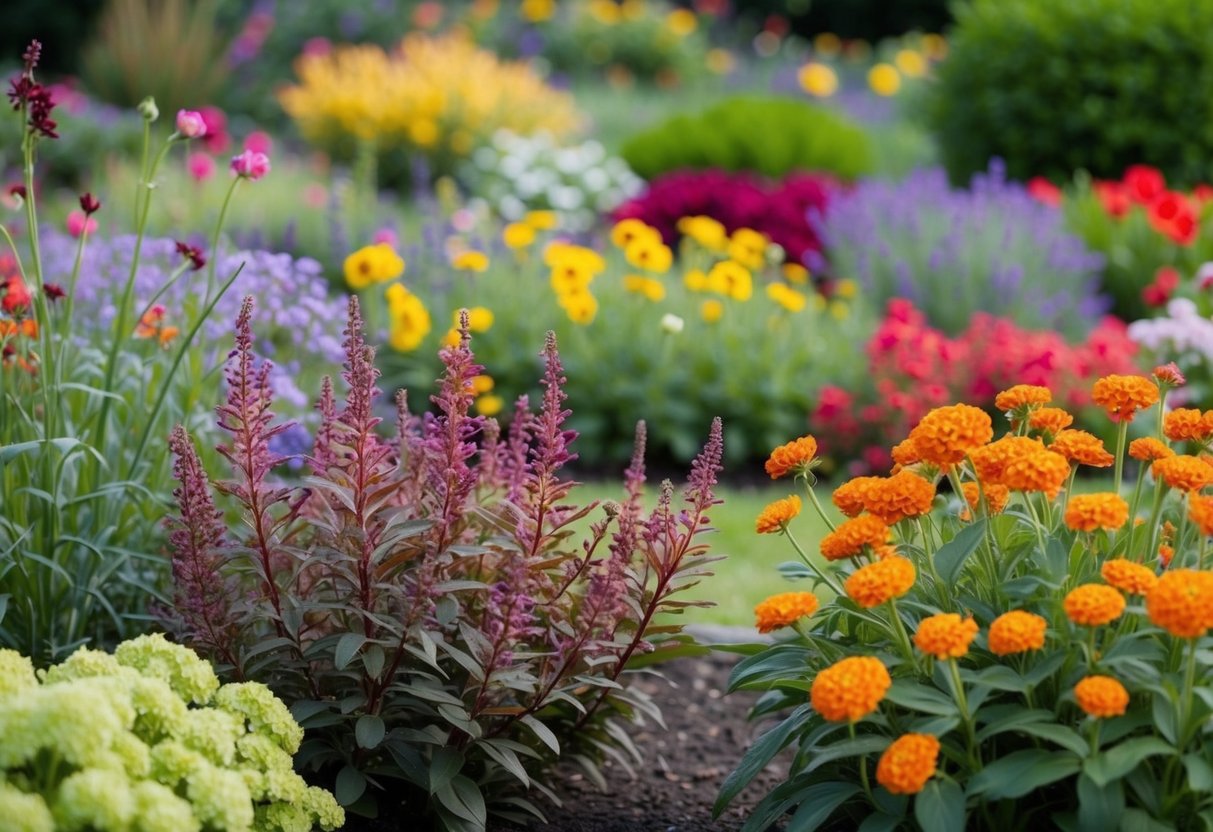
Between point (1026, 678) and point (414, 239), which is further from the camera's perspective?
point (414, 239)

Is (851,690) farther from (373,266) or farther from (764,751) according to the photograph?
(373,266)

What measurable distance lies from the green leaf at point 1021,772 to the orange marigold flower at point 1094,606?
0.72 feet

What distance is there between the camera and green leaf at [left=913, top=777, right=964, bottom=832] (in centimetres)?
191

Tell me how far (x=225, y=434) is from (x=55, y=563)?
820 millimetres

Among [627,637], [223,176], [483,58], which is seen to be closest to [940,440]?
[627,637]

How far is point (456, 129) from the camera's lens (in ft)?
35.3

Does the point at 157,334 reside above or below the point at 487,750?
above

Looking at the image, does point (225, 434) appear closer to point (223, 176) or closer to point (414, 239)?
point (414, 239)

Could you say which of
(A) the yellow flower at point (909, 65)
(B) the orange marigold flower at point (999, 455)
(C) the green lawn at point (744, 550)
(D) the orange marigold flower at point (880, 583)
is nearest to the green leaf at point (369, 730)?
(D) the orange marigold flower at point (880, 583)

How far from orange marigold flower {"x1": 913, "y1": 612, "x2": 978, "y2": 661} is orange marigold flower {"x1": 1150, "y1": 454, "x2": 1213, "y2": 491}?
17.8 inches

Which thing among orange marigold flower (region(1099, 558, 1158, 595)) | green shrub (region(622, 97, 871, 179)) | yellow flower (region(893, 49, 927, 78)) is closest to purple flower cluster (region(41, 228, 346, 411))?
orange marigold flower (region(1099, 558, 1158, 595))

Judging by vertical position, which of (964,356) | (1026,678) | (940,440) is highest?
(940,440)

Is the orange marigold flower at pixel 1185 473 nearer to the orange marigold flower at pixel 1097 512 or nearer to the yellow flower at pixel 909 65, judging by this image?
the orange marigold flower at pixel 1097 512

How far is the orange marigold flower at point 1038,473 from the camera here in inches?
79.0
